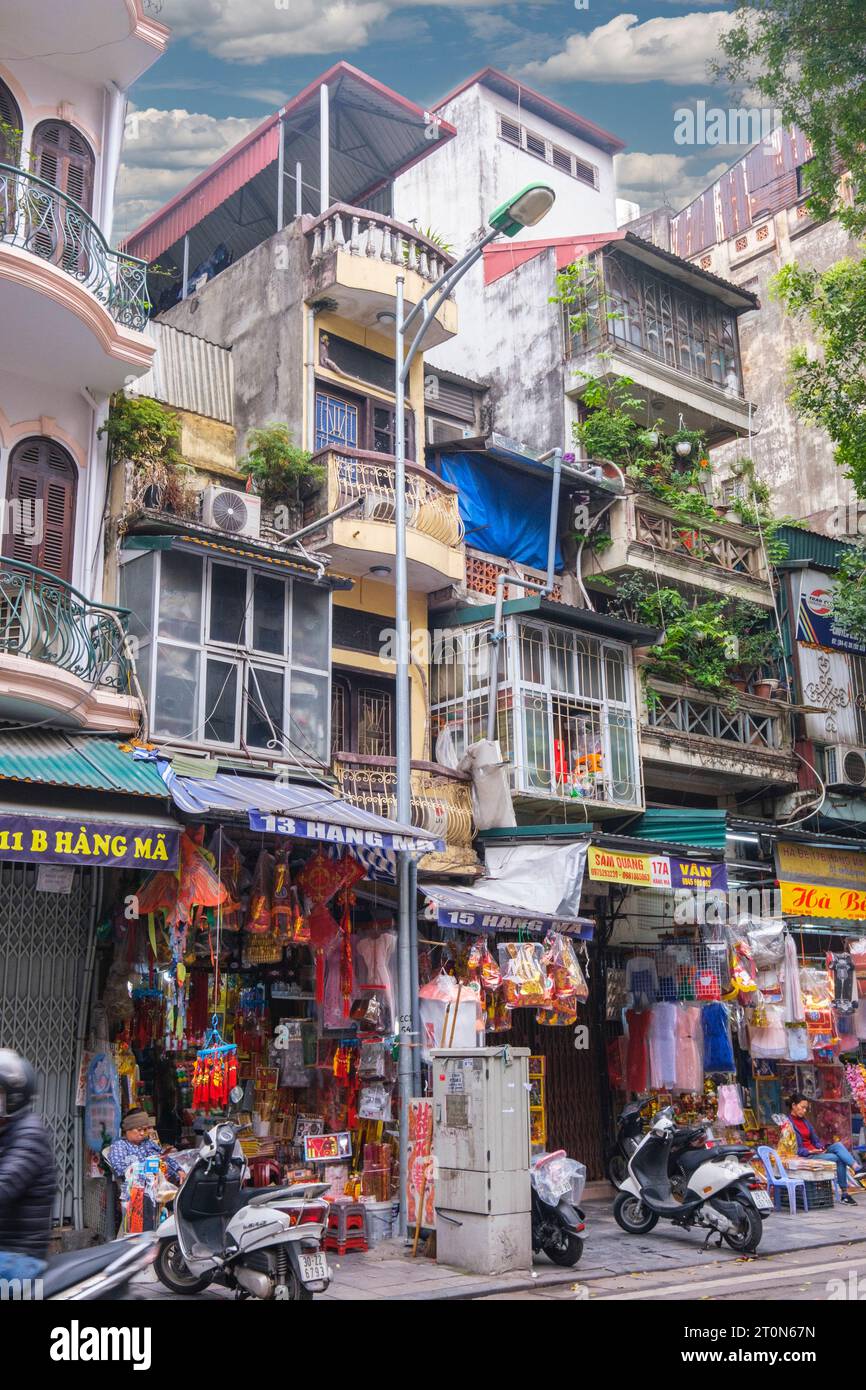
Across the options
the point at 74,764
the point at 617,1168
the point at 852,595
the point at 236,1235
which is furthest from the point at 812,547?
the point at 236,1235

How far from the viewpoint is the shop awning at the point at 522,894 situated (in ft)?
45.3

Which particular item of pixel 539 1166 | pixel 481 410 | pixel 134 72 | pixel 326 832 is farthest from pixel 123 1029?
pixel 481 410

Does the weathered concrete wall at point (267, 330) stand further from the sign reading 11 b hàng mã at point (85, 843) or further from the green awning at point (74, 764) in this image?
the sign reading 11 b hàng mã at point (85, 843)

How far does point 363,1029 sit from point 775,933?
6244 mm

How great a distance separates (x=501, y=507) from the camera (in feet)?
64.8

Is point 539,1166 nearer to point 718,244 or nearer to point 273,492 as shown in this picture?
point 273,492

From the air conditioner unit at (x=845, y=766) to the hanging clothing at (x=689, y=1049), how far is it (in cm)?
755

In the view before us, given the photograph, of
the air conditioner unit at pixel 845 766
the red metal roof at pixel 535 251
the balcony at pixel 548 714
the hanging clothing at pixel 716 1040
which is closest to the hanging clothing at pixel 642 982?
the hanging clothing at pixel 716 1040

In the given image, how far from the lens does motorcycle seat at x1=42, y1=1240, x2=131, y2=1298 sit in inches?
236

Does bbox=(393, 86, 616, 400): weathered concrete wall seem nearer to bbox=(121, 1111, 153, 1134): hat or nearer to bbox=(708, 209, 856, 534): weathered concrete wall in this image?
bbox=(708, 209, 856, 534): weathered concrete wall

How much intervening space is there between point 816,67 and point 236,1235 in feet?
50.8

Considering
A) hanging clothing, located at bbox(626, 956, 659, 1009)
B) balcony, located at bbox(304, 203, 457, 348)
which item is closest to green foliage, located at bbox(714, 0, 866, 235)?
balcony, located at bbox(304, 203, 457, 348)

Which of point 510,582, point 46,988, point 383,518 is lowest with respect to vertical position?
point 46,988

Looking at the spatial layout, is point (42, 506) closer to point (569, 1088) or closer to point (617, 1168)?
point (569, 1088)
